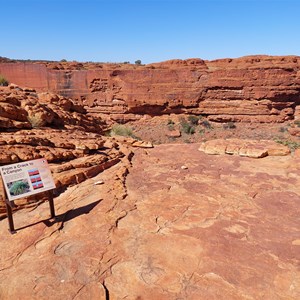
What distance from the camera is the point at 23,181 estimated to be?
13.4ft

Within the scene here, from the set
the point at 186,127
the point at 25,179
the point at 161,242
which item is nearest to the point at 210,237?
the point at 161,242

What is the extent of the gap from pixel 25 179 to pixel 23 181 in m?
0.04

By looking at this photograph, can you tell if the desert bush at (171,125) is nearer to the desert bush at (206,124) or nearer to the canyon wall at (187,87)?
the canyon wall at (187,87)

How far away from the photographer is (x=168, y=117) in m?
25.8

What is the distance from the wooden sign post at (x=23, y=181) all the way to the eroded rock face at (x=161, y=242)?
47 cm

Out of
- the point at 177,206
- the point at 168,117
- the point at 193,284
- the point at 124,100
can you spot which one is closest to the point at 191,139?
the point at 168,117

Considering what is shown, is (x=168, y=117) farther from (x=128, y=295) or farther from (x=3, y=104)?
(x=128, y=295)

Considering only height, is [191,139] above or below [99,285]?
below

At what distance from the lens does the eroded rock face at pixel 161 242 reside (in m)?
2.82

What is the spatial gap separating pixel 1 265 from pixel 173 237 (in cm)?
214

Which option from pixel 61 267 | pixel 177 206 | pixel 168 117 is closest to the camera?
pixel 61 267

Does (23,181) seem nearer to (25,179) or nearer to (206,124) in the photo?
(25,179)

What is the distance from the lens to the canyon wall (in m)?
24.0

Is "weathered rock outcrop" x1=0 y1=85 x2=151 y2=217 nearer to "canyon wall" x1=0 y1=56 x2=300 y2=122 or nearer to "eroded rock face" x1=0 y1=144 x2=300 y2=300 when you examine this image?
"eroded rock face" x1=0 y1=144 x2=300 y2=300
